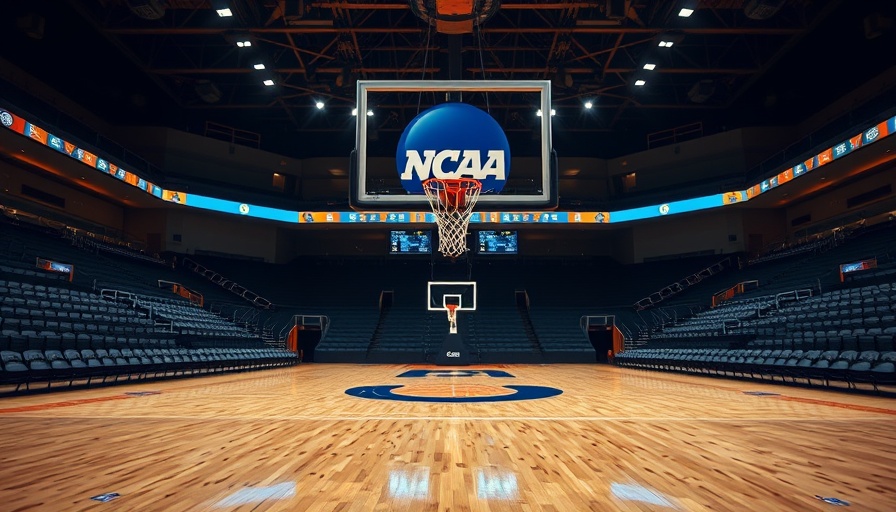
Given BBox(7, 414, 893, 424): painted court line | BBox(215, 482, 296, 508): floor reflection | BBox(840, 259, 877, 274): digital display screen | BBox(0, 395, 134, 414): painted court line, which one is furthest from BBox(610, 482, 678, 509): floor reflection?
BBox(840, 259, 877, 274): digital display screen

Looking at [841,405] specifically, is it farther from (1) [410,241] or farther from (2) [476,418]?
(1) [410,241]

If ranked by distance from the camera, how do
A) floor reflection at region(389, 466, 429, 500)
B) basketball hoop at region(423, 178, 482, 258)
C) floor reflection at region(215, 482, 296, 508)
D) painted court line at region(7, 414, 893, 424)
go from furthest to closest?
basketball hoop at region(423, 178, 482, 258) → painted court line at region(7, 414, 893, 424) → floor reflection at region(389, 466, 429, 500) → floor reflection at region(215, 482, 296, 508)

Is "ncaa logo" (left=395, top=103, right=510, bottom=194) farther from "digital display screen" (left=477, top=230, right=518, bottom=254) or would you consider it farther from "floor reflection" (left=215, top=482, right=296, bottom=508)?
"digital display screen" (left=477, top=230, right=518, bottom=254)

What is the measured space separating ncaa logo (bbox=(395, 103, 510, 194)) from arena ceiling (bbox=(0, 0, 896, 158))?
503 cm

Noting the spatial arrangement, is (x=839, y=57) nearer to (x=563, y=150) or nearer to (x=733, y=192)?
(x=733, y=192)

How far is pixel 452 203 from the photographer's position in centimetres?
719

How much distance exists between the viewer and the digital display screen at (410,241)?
24.5 m

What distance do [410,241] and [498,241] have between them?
176 inches

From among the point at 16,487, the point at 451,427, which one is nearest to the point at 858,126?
the point at 451,427

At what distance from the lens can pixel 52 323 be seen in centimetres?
955

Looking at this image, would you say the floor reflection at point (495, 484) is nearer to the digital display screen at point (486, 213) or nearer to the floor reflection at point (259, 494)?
the floor reflection at point (259, 494)

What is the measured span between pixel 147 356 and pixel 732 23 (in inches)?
703

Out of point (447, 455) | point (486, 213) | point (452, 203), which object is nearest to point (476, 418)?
point (447, 455)

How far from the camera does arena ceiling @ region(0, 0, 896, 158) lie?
13594 millimetres
